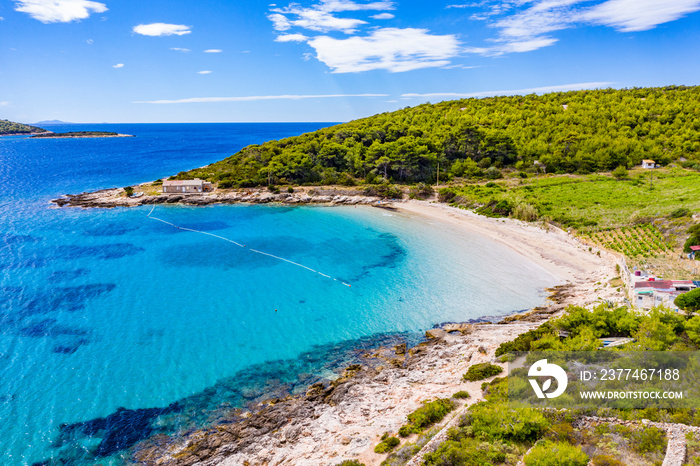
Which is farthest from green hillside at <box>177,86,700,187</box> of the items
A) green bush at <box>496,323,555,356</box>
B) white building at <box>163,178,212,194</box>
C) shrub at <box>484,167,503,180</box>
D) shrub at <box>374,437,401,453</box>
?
shrub at <box>374,437,401,453</box>

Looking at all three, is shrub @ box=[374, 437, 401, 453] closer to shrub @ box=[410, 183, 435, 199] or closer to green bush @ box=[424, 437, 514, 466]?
green bush @ box=[424, 437, 514, 466]

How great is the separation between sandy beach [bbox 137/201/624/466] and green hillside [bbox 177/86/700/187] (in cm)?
4990

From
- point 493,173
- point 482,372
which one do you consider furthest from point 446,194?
point 482,372

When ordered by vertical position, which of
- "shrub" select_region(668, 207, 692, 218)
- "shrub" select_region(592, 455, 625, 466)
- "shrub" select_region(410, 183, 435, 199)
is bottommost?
"shrub" select_region(592, 455, 625, 466)

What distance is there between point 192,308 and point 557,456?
27102 millimetres

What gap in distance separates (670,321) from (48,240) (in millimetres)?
60748

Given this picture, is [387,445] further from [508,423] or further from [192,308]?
[192,308]

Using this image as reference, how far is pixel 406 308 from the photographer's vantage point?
30.3 metres

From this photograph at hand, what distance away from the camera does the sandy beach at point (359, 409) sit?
16045mm

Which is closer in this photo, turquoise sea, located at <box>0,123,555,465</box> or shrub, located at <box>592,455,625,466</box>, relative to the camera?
shrub, located at <box>592,455,625,466</box>

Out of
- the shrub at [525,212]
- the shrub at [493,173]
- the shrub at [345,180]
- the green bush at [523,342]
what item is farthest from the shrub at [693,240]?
the shrub at [345,180]

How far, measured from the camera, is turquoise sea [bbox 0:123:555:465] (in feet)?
63.7

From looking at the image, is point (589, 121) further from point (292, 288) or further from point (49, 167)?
point (49, 167)

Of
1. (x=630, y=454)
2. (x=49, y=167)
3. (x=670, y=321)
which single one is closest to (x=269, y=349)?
(x=630, y=454)
